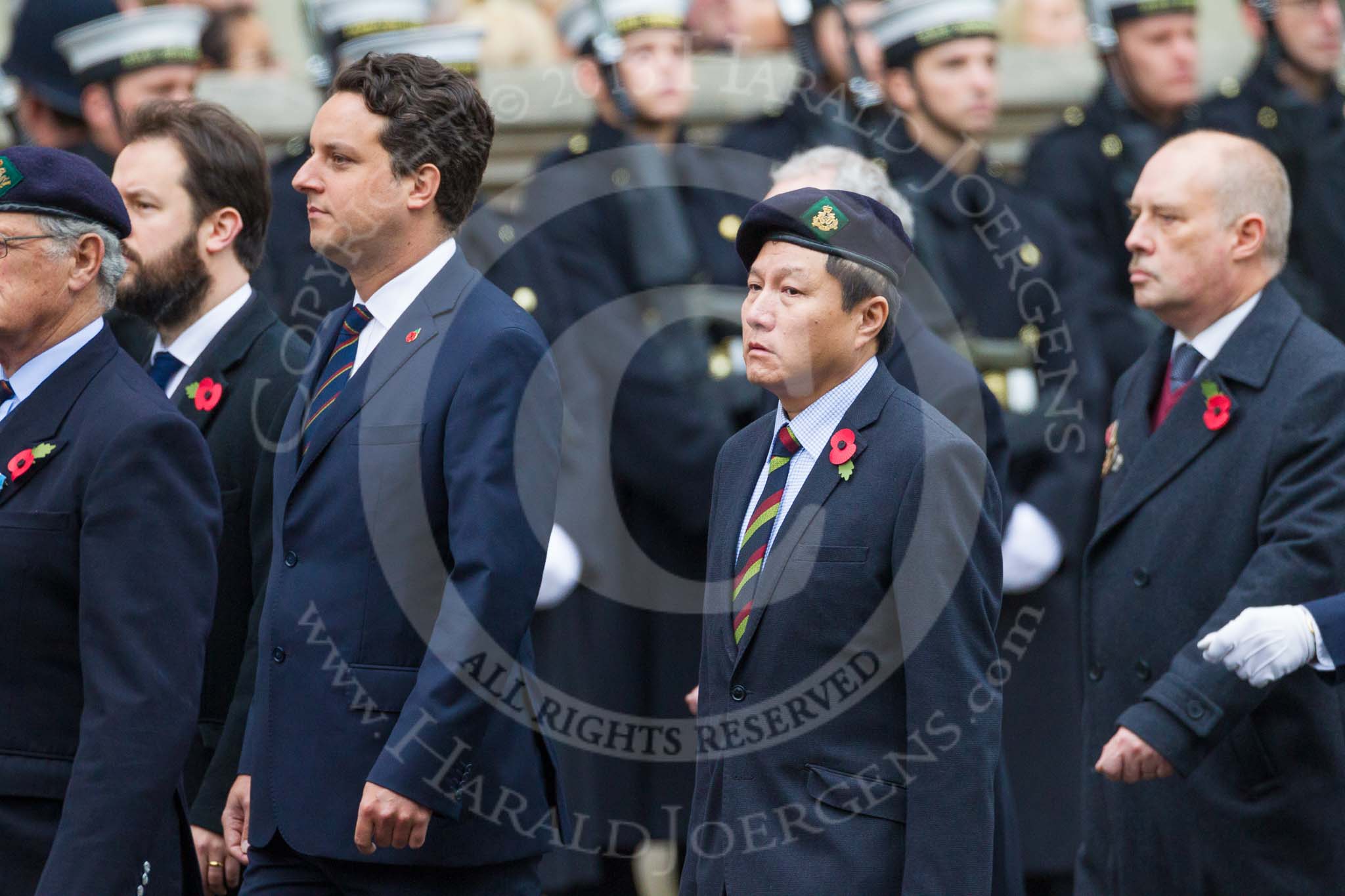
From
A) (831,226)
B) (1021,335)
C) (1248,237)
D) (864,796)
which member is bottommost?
(864,796)

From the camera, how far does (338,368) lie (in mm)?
3969

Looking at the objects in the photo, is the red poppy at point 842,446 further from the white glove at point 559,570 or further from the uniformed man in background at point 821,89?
the uniformed man in background at point 821,89

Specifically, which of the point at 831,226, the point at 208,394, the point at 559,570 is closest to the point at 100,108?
the point at 559,570

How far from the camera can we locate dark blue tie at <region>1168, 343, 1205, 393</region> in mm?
4691

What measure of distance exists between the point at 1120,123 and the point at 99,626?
16.3 ft

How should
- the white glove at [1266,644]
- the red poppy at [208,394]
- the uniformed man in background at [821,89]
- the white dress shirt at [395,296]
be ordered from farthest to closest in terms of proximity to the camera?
the uniformed man in background at [821,89], the red poppy at [208,394], the white glove at [1266,644], the white dress shirt at [395,296]

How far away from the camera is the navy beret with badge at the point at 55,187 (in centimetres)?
361

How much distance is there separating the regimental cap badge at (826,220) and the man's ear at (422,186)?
74 centimetres

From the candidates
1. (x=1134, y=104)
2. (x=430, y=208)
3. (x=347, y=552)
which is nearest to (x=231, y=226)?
(x=430, y=208)

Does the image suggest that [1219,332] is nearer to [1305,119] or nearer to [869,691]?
[869,691]

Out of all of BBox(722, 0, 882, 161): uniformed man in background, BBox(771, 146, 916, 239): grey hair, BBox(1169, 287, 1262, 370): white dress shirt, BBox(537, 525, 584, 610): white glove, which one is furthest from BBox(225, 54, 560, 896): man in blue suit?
BBox(722, 0, 882, 161): uniformed man in background

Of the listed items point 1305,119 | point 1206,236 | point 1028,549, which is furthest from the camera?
point 1305,119

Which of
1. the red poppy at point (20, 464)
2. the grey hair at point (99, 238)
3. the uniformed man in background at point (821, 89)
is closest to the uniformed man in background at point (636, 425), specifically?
the uniformed man in background at point (821, 89)

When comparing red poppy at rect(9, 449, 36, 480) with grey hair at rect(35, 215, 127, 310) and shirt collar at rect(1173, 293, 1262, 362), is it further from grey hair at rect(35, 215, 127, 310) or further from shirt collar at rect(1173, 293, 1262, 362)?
shirt collar at rect(1173, 293, 1262, 362)
